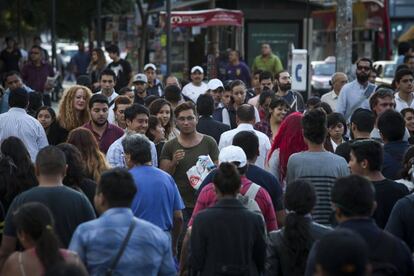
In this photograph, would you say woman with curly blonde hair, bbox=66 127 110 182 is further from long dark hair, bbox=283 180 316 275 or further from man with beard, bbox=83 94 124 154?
long dark hair, bbox=283 180 316 275

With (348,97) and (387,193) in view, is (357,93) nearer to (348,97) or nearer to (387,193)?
(348,97)

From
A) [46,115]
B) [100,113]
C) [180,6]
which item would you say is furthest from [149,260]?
[180,6]

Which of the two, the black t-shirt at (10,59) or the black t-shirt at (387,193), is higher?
the black t-shirt at (10,59)

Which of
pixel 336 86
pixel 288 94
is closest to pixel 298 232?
pixel 288 94

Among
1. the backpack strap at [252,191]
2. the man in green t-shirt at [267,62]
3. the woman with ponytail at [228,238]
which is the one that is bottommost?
the woman with ponytail at [228,238]

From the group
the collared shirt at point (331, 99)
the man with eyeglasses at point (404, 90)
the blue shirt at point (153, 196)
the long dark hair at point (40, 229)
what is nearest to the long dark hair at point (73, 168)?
the blue shirt at point (153, 196)

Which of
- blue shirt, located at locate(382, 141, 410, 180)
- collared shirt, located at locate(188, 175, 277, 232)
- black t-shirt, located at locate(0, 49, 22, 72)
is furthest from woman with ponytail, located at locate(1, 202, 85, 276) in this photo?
black t-shirt, located at locate(0, 49, 22, 72)

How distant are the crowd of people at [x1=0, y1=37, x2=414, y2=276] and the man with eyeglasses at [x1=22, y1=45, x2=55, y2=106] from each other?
32.6 ft

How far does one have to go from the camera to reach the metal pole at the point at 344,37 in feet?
84.4

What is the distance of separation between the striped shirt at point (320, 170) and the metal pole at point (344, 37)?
16.4 meters

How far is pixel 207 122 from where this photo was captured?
13.2 m

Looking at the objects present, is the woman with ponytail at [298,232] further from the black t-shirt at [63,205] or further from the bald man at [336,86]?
the bald man at [336,86]

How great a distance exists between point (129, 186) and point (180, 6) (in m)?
31.2

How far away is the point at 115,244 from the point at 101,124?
5337 mm
